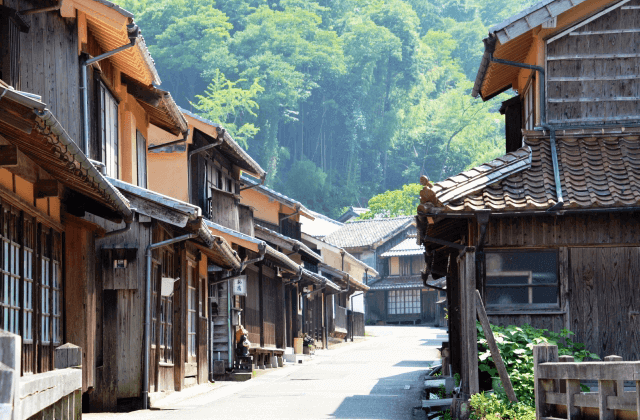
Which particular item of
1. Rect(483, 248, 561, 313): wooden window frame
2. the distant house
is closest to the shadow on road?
Rect(483, 248, 561, 313): wooden window frame

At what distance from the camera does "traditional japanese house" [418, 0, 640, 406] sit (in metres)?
13.0

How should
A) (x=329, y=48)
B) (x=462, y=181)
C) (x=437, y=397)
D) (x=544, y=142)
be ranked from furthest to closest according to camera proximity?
1. (x=329, y=48)
2. (x=437, y=397)
3. (x=544, y=142)
4. (x=462, y=181)

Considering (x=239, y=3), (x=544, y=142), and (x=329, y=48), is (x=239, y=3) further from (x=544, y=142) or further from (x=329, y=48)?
(x=544, y=142)

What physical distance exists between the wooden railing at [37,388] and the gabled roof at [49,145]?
1924 millimetres

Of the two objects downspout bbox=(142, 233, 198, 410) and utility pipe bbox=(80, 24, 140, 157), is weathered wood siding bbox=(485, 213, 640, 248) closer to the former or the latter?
downspout bbox=(142, 233, 198, 410)

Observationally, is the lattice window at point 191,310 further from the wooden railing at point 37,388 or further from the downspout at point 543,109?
the wooden railing at point 37,388

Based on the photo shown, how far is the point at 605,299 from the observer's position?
1341cm

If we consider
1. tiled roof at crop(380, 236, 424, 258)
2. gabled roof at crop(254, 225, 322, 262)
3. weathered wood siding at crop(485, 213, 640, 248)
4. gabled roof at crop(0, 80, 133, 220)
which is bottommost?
weathered wood siding at crop(485, 213, 640, 248)

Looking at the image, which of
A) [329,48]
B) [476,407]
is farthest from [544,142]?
[329,48]

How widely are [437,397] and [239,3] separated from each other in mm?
80863

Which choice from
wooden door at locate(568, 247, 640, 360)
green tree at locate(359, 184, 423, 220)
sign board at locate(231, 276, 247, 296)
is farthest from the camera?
green tree at locate(359, 184, 423, 220)

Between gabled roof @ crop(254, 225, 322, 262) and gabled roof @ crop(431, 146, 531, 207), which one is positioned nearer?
gabled roof @ crop(431, 146, 531, 207)

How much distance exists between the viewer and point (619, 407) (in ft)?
26.1

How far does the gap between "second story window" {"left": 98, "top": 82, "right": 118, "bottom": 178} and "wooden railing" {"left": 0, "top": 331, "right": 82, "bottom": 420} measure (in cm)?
756
